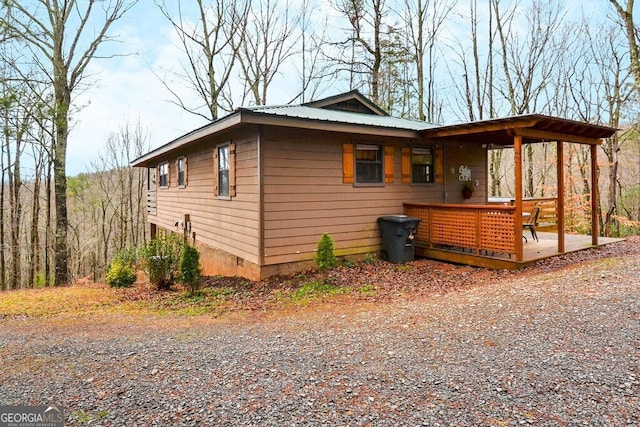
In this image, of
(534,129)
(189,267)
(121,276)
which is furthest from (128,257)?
(534,129)

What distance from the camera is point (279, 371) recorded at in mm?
3061

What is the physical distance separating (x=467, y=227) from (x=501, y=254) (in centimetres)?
94

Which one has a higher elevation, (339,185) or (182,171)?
(182,171)

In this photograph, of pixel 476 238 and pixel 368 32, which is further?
pixel 368 32

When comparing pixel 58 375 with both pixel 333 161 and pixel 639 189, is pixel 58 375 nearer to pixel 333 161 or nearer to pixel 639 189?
pixel 333 161

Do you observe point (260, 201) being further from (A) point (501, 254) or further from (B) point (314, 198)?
(A) point (501, 254)

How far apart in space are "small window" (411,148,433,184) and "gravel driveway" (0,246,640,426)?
4.62 m

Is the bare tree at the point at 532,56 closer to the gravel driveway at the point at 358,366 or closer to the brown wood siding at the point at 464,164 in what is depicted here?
the brown wood siding at the point at 464,164

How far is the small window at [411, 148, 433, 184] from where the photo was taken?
9.05m

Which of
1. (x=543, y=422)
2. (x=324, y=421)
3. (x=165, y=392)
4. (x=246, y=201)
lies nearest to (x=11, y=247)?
(x=246, y=201)

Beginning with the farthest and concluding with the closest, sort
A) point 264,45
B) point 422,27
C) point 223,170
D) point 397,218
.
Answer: point 422,27 < point 264,45 < point 223,170 < point 397,218

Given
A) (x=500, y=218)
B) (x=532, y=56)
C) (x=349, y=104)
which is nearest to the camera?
(x=500, y=218)

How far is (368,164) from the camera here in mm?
8320

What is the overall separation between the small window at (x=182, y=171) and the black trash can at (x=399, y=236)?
6.27m
